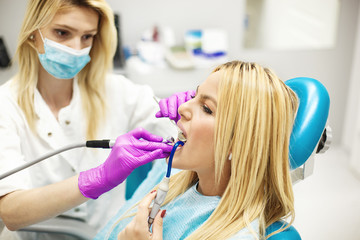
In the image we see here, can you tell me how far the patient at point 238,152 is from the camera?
0.94 meters

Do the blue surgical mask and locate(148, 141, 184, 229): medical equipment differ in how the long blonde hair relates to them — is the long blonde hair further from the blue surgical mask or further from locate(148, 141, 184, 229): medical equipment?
the blue surgical mask

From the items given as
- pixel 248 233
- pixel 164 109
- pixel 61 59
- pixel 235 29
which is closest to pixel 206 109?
pixel 164 109

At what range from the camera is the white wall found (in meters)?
2.65

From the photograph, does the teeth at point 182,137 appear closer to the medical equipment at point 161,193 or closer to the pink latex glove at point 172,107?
the medical equipment at point 161,193

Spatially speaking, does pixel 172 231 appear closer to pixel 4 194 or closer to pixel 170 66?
pixel 4 194

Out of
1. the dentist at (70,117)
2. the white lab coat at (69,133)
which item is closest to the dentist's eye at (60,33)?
the dentist at (70,117)

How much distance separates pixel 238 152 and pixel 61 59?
80cm

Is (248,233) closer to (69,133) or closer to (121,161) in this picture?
(121,161)

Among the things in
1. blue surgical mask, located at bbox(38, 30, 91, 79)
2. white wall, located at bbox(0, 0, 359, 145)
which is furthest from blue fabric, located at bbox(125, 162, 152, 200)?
white wall, located at bbox(0, 0, 359, 145)

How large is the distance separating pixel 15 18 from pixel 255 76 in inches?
86.9

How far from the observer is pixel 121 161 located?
1.03 meters

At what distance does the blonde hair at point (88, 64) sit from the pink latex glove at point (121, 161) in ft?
1.36

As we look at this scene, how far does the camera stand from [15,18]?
2467 mm

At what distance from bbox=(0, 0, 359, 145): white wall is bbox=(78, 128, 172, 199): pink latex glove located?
1838 mm
